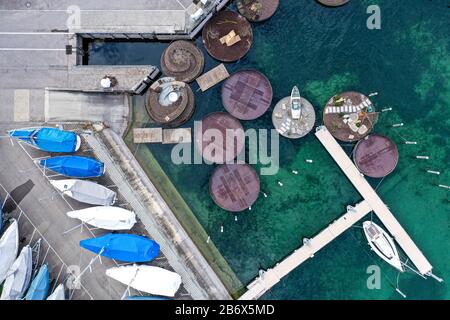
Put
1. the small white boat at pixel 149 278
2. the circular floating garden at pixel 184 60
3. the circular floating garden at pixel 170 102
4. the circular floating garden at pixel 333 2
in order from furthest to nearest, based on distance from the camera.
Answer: the circular floating garden at pixel 184 60
the circular floating garden at pixel 333 2
the circular floating garden at pixel 170 102
the small white boat at pixel 149 278

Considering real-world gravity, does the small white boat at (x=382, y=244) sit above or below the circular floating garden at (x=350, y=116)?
below

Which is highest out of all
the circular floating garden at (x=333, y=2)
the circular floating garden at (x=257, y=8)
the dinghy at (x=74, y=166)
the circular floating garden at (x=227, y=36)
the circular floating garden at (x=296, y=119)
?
the circular floating garden at (x=333, y=2)

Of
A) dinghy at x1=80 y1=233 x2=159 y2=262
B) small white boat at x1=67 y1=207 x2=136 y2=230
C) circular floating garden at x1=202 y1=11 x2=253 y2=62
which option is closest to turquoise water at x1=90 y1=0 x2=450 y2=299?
circular floating garden at x1=202 y1=11 x2=253 y2=62

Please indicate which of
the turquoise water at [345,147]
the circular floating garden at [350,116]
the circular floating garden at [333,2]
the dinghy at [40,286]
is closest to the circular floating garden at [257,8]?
the turquoise water at [345,147]

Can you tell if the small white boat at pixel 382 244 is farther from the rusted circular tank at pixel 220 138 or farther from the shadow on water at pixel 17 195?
the shadow on water at pixel 17 195

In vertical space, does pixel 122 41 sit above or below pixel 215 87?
above
